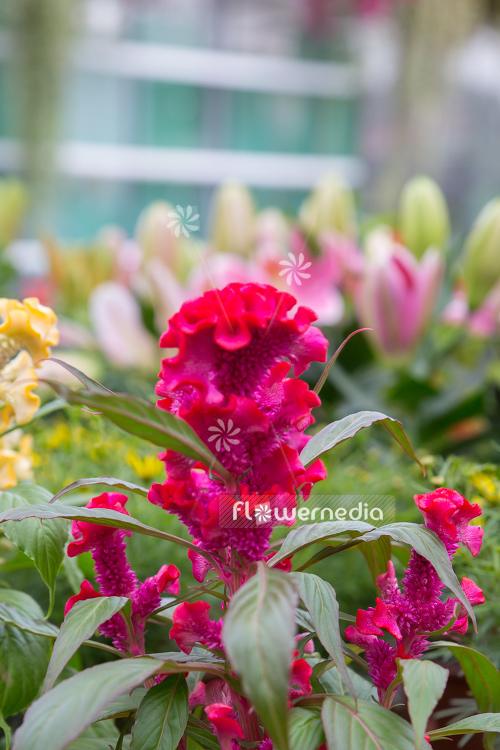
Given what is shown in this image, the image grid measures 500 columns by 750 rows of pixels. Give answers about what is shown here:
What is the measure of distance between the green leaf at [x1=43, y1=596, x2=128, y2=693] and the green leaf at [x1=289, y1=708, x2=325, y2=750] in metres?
0.08

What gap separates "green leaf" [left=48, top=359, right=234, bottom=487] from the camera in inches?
9.9

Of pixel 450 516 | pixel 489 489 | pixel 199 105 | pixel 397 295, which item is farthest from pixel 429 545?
pixel 199 105

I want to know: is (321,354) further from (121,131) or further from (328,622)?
(121,131)

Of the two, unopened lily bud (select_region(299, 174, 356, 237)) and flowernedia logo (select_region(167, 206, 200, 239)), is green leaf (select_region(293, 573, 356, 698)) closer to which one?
flowernedia logo (select_region(167, 206, 200, 239))

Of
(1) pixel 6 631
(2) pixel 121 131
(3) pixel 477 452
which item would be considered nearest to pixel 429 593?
(1) pixel 6 631

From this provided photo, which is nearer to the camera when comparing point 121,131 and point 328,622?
point 328,622

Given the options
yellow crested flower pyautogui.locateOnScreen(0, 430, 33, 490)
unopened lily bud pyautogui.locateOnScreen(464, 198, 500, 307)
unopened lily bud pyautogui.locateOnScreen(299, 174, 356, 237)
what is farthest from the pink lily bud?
yellow crested flower pyautogui.locateOnScreen(0, 430, 33, 490)

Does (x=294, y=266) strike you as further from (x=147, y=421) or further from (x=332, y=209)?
(x=332, y=209)

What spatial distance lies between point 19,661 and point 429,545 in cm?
22

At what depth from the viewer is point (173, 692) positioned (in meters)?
0.30

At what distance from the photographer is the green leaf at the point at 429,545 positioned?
276mm

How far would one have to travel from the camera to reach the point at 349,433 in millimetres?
310

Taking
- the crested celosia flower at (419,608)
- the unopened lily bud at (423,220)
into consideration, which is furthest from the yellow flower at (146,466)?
the unopened lily bud at (423,220)

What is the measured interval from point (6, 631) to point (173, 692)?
0.13 meters
